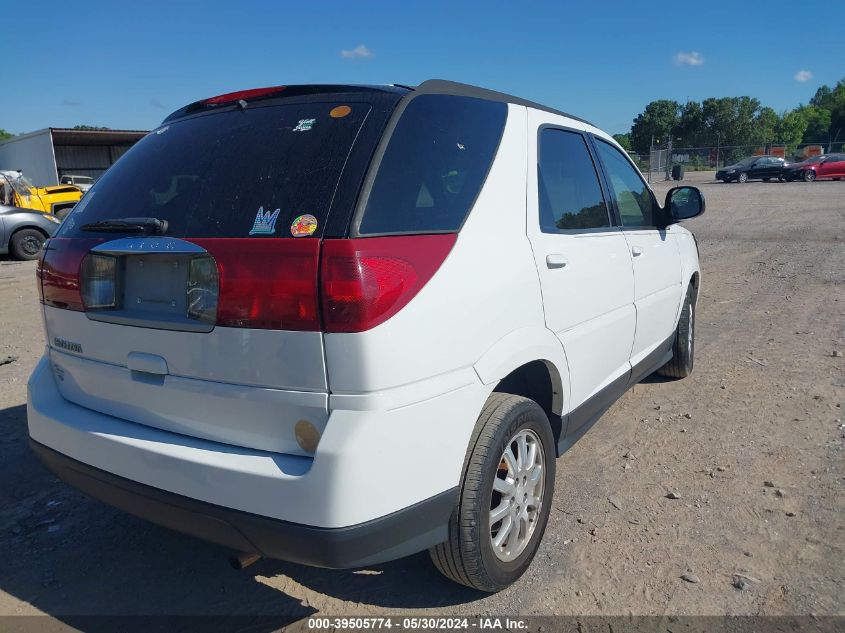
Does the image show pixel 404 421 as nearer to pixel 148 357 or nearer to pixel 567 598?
pixel 148 357

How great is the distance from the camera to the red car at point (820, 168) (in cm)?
3225

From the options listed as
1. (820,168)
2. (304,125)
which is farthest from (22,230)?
(820,168)

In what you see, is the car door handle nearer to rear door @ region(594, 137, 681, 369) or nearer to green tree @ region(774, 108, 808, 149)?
rear door @ region(594, 137, 681, 369)

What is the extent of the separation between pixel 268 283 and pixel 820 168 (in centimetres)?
3741

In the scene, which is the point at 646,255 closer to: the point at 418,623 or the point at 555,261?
the point at 555,261

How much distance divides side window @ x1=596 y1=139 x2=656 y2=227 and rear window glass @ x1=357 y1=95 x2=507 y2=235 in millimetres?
1328

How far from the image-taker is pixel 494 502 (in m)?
2.55


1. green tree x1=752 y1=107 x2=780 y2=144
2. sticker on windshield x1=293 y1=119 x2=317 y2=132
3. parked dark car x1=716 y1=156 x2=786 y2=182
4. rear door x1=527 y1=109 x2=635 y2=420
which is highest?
green tree x1=752 y1=107 x2=780 y2=144

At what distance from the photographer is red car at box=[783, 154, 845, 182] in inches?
1270

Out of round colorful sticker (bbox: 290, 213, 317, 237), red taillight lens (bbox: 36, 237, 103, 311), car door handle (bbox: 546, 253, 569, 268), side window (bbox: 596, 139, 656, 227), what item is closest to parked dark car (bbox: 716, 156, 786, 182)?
side window (bbox: 596, 139, 656, 227)

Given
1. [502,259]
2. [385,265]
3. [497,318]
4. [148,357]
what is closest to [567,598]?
[497,318]

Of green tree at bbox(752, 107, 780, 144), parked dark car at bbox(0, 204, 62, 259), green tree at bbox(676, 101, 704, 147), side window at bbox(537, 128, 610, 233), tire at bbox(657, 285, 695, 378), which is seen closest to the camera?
side window at bbox(537, 128, 610, 233)

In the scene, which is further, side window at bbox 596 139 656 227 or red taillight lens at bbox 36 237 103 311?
side window at bbox 596 139 656 227

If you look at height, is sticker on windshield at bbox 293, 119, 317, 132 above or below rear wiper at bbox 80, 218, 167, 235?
above
